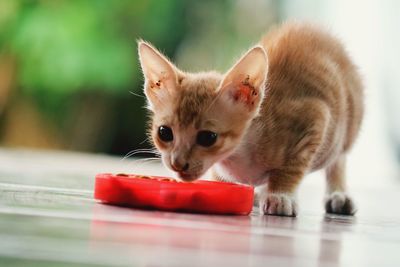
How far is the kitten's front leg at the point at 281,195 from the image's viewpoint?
2068 millimetres

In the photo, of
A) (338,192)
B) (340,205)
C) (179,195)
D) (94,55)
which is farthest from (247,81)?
(94,55)

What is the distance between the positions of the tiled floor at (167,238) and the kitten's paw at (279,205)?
68 mm

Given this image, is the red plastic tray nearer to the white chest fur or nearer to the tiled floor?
the tiled floor

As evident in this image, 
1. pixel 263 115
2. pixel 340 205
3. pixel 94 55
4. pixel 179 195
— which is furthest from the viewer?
pixel 94 55

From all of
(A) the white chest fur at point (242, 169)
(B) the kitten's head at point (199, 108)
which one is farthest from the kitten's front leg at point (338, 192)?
(B) the kitten's head at point (199, 108)

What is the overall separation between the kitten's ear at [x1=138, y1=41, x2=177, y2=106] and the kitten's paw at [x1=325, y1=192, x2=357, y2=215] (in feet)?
2.43

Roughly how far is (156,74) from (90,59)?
4543 mm

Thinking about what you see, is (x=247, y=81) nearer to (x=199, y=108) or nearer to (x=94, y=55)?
(x=199, y=108)

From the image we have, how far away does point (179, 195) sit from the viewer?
5.99ft

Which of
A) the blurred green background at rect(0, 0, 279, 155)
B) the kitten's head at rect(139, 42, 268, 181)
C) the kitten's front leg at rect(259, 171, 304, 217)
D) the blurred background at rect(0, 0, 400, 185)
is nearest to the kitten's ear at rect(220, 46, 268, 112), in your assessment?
the kitten's head at rect(139, 42, 268, 181)

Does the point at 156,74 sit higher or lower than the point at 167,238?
higher

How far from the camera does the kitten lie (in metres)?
1.95

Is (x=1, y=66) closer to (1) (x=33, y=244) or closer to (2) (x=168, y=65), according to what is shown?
(2) (x=168, y=65)

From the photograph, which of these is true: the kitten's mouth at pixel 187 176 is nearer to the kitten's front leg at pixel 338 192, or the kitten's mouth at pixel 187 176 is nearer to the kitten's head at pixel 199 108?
the kitten's head at pixel 199 108
